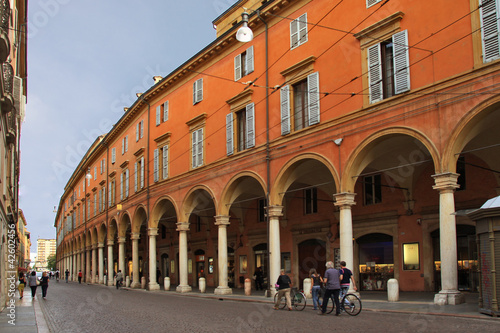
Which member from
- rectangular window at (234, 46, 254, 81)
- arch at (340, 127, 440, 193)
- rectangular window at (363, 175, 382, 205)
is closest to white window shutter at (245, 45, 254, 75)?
rectangular window at (234, 46, 254, 81)

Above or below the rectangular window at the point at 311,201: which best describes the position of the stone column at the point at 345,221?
below

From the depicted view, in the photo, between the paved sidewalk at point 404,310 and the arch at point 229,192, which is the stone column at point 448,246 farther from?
the arch at point 229,192

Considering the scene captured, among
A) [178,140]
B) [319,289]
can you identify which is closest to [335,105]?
[319,289]

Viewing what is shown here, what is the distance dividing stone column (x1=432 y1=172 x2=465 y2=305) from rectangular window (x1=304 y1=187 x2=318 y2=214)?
1055 cm

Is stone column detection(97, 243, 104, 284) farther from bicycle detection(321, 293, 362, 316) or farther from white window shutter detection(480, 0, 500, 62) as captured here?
white window shutter detection(480, 0, 500, 62)

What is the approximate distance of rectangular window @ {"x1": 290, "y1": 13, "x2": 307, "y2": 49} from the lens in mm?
21595

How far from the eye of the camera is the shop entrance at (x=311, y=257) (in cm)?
2533

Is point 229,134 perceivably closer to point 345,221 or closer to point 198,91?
point 198,91

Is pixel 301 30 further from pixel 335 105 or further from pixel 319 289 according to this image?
pixel 319 289

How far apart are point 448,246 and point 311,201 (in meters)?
11.3

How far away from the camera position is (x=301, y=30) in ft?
71.3

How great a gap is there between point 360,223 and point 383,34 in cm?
866

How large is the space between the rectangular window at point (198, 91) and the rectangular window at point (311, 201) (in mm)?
7822

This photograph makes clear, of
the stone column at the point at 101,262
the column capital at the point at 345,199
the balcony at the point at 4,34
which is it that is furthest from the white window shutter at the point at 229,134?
the stone column at the point at 101,262
